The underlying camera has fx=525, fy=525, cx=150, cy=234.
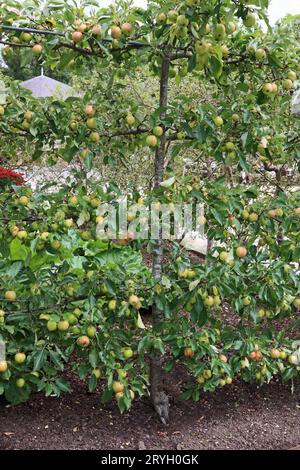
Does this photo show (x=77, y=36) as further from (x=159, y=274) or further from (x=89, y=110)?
(x=159, y=274)

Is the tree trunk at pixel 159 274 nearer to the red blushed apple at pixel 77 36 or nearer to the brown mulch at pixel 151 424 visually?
the brown mulch at pixel 151 424

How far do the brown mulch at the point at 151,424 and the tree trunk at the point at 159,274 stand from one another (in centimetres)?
7

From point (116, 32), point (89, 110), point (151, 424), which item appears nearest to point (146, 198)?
point (89, 110)

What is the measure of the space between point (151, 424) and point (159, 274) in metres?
0.67

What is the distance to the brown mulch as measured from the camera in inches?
83.3

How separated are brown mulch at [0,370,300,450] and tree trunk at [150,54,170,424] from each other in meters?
0.07

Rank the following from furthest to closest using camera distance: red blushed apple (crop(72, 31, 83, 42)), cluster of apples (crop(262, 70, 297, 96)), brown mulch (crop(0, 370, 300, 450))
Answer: brown mulch (crop(0, 370, 300, 450)), cluster of apples (crop(262, 70, 297, 96)), red blushed apple (crop(72, 31, 83, 42))

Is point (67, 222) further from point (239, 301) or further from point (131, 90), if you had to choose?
point (131, 90)

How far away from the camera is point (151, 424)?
2260mm

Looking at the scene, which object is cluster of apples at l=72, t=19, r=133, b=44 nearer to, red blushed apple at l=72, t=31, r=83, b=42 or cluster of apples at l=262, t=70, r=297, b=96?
red blushed apple at l=72, t=31, r=83, b=42

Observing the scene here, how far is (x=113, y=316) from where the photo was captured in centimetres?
203

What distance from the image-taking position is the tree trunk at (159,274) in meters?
2.05

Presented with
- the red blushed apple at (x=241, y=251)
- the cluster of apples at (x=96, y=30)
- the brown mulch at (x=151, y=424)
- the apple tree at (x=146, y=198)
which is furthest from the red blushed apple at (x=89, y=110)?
the brown mulch at (x=151, y=424)

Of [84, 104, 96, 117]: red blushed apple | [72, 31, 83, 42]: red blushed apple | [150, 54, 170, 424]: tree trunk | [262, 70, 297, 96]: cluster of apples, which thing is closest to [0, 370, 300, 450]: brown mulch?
[150, 54, 170, 424]: tree trunk
